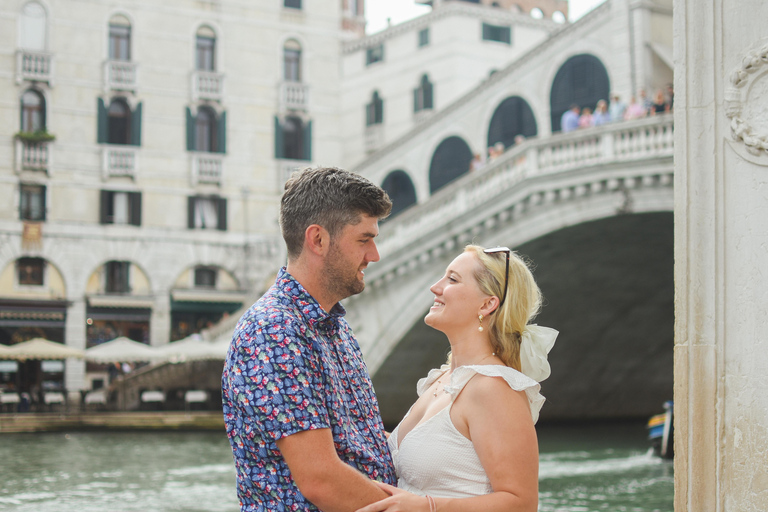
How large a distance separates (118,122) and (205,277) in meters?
3.77

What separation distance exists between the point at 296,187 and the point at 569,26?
51.6ft

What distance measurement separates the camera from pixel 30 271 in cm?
2070

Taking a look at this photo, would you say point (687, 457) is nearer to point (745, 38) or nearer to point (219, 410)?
point (745, 38)

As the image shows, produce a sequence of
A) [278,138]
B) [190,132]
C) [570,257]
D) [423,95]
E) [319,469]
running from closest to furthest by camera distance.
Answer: [319,469], [570,257], [190,132], [278,138], [423,95]

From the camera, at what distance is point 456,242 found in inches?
592

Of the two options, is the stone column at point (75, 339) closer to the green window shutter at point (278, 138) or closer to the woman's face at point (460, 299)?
the green window shutter at point (278, 138)

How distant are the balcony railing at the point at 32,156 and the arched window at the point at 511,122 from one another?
8970 millimetres

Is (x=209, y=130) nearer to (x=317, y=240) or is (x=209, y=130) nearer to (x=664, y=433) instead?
(x=664, y=433)

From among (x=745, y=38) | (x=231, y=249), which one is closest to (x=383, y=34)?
(x=231, y=249)

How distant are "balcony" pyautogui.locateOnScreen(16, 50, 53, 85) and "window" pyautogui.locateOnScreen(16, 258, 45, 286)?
3.63 m

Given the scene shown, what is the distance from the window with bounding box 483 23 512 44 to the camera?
25281 millimetres

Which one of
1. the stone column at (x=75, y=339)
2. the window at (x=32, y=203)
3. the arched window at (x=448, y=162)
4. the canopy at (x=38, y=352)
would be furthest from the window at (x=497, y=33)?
the canopy at (x=38, y=352)

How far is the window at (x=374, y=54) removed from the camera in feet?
86.6

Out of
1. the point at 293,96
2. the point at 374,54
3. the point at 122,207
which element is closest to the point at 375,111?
the point at 374,54
